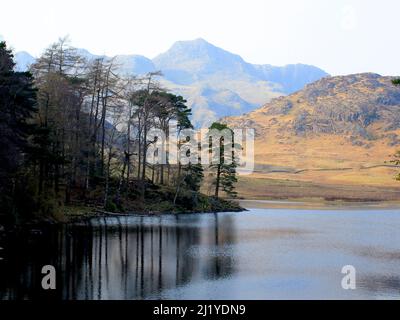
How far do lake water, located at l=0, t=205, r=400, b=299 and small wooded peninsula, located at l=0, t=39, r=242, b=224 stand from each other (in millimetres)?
5375

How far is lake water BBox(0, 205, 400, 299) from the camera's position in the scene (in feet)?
105

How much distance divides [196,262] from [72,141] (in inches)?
1403

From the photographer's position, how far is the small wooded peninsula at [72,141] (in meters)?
53.2

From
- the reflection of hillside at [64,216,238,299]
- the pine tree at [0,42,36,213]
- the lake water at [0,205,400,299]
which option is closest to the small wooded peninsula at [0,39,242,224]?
the pine tree at [0,42,36,213]

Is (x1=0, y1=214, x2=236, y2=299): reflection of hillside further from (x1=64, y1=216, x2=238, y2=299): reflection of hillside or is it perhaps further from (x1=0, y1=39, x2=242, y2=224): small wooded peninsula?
(x1=0, y1=39, x2=242, y2=224): small wooded peninsula

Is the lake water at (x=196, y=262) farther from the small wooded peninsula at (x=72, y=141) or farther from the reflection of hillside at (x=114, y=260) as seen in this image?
the small wooded peninsula at (x=72, y=141)

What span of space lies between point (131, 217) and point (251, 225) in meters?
16.1

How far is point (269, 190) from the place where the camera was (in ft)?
551

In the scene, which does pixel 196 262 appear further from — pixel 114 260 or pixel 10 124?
pixel 10 124

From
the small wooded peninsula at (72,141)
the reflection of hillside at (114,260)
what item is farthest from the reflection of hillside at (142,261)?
the small wooded peninsula at (72,141)

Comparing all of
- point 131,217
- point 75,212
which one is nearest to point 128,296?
point 75,212

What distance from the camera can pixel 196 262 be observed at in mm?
42500
